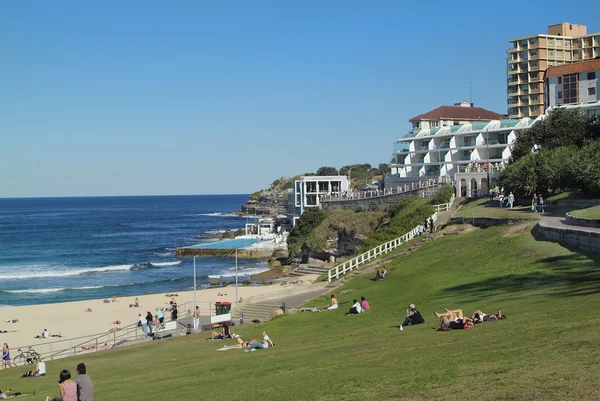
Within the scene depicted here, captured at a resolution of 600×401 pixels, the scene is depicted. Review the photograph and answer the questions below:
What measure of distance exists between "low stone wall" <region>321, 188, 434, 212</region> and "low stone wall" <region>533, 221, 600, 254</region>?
103 feet

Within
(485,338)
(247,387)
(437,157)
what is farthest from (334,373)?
(437,157)

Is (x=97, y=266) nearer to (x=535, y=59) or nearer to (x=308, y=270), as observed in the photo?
(x=308, y=270)

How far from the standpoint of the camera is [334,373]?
1461cm

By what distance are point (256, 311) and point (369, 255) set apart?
10.6 m

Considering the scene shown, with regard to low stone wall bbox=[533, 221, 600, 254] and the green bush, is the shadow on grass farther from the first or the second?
the green bush

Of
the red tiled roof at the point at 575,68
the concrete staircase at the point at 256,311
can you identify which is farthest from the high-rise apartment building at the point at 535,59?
the concrete staircase at the point at 256,311

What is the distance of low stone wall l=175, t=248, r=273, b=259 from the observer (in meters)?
88.0

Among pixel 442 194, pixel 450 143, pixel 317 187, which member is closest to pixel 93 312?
pixel 442 194

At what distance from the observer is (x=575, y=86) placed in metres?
73.2

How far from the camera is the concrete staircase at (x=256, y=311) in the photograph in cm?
3275

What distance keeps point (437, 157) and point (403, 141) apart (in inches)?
262

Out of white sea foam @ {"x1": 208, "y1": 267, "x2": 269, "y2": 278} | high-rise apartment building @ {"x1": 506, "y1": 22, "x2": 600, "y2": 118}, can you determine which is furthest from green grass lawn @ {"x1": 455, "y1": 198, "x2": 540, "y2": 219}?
high-rise apartment building @ {"x1": 506, "y1": 22, "x2": 600, "y2": 118}

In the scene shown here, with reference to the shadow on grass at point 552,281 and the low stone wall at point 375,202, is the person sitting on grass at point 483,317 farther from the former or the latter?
the low stone wall at point 375,202

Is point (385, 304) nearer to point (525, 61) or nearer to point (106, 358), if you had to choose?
point (106, 358)
